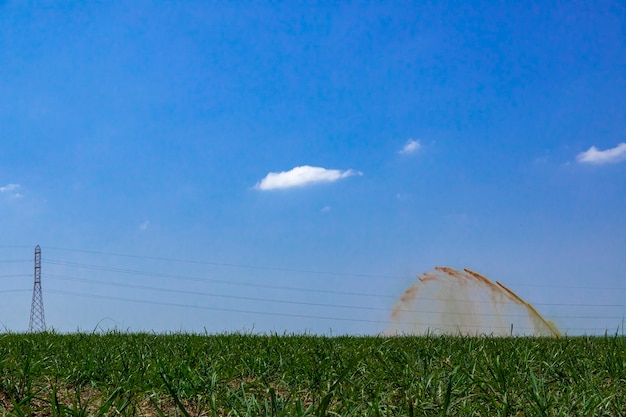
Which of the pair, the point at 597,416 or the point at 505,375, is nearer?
the point at 597,416

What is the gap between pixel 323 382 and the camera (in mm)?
5938

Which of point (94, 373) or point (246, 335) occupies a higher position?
point (246, 335)

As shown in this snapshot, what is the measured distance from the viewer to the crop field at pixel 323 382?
477 cm

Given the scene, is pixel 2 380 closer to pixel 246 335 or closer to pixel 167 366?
pixel 167 366

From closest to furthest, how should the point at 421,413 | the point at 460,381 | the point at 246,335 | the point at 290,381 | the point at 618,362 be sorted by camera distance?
the point at 421,413 → the point at 460,381 → the point at 290,381 → the point at 618,362 → the point at 246,335

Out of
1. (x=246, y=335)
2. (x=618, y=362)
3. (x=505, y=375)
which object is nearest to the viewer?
(x=505, y=375)

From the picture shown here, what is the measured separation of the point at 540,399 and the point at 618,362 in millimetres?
2566

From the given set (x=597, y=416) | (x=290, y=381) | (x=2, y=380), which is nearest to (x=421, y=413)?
(x=597, y=416)

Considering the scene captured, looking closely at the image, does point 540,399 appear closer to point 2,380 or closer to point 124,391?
point 124,391

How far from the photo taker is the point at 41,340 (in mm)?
10500

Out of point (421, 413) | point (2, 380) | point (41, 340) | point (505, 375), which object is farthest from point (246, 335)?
point (421, 413)

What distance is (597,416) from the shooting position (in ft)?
15.5

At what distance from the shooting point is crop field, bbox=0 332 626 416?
15.6 feet

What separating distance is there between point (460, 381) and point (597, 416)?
1047 mm
